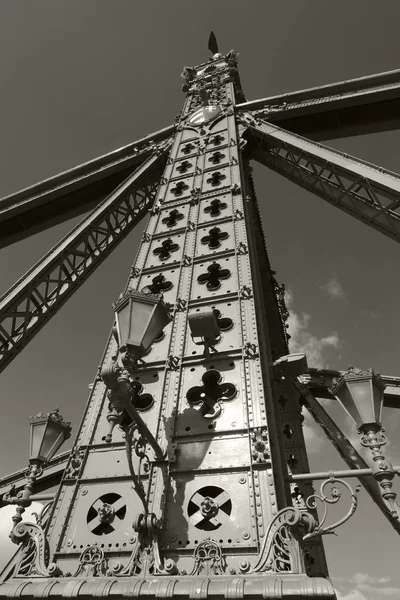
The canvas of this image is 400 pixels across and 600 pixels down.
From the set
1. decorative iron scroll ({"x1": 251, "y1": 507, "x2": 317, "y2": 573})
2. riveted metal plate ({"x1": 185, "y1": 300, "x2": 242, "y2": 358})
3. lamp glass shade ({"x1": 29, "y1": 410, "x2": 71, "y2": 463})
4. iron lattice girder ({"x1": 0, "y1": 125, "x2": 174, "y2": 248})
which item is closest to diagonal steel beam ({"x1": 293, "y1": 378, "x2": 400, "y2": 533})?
riveted metal plate ({"x1": 185, "y1": 300, "x2": 242, "y2": 358})

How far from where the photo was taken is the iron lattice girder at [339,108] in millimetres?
14359

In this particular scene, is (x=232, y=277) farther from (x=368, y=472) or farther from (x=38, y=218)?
(x=38, y=218)

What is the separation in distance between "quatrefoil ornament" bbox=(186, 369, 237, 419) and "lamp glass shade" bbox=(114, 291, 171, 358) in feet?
6.46

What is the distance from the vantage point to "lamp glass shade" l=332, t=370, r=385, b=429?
6.16 metres

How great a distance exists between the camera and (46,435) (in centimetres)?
717

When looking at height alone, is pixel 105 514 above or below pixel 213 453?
below

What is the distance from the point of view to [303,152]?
40.5ft

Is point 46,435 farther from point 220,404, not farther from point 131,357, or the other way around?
point 131,357

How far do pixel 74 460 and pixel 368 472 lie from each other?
4287 mm

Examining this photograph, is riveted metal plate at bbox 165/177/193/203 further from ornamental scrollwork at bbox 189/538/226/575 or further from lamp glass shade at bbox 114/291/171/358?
ornamental scrollwork at bbox 189/538/226/575

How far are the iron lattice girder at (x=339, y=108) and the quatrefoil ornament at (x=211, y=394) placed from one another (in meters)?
12.0

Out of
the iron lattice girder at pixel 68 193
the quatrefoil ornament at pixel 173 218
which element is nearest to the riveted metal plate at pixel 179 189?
the quatrefoil ornament at pixel 173 218

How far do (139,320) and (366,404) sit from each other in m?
3.66

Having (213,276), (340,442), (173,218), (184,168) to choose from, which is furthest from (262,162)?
(340,442)
